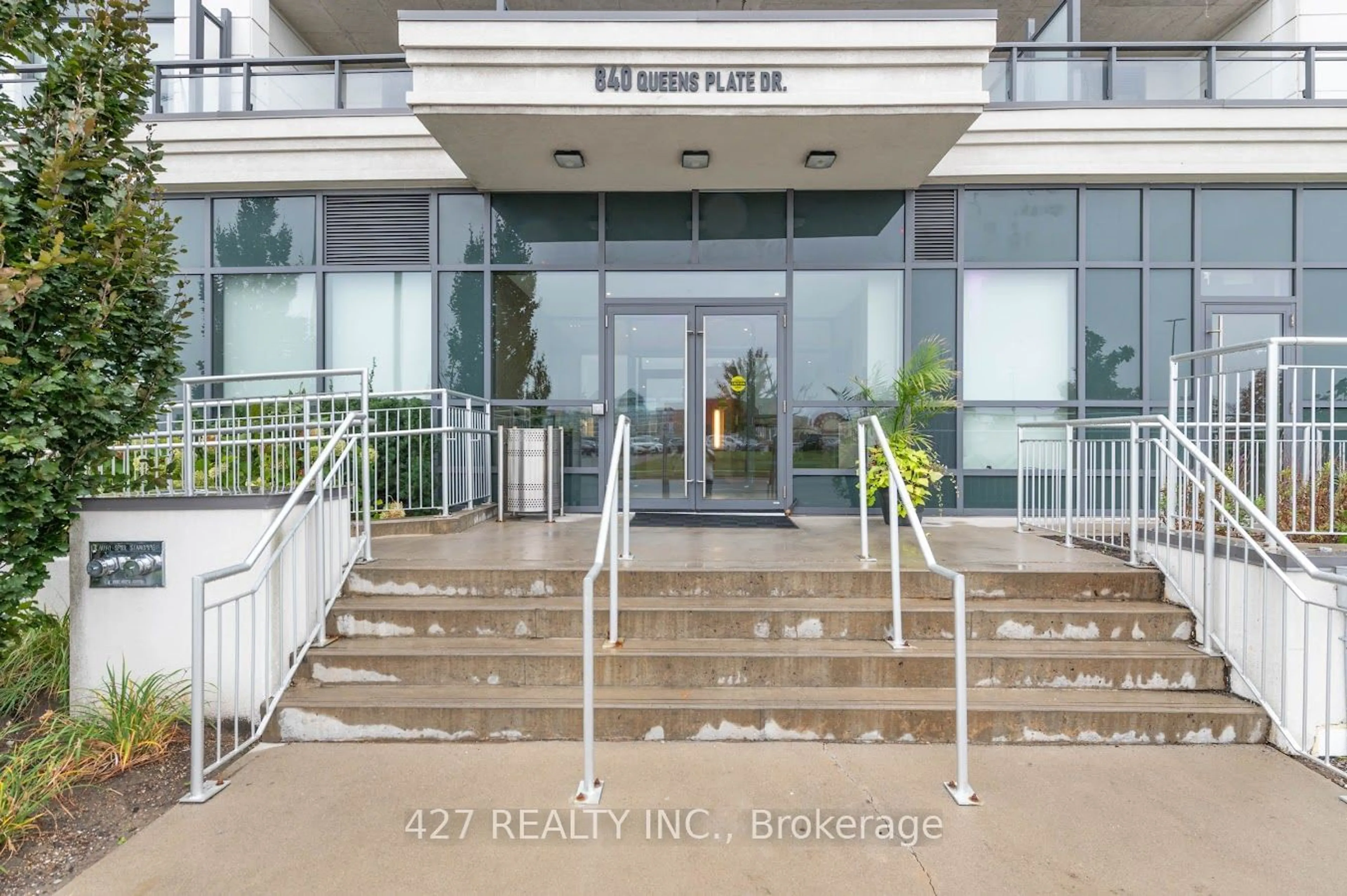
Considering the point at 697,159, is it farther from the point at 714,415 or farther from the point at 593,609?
the point at 593,609

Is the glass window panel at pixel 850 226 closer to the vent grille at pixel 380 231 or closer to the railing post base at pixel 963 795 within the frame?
the vent grille at pixel 380 231

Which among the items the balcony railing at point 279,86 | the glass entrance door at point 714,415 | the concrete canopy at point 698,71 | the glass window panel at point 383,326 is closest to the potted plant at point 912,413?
the glass entrance door at point 714,415

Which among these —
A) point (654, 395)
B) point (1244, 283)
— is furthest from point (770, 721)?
point (1244, 283)

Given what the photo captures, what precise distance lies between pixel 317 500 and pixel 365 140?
586cm

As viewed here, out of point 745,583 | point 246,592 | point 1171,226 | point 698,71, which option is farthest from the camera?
point 1171,226

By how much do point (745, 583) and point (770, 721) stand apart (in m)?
1.15

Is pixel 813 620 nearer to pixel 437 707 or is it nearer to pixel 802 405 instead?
pixel 437 707

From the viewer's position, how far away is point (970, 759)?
3793 mm

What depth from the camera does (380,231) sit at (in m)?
9.04

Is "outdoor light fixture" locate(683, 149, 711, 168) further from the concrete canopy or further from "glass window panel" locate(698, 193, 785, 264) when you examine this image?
"glass window panel" locate(698, 193, 785, 264)

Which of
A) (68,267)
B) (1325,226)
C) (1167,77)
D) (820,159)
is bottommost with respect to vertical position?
(68,267)

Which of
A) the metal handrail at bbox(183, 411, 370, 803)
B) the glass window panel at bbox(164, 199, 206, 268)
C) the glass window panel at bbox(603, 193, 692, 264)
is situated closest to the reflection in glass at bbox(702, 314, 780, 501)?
the glass window panel at bbox(603, 193, 692, 264)

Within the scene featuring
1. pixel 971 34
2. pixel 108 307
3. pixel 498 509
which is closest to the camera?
pixel 108 307

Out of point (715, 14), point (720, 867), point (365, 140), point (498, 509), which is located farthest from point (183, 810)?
point (365, 140)
